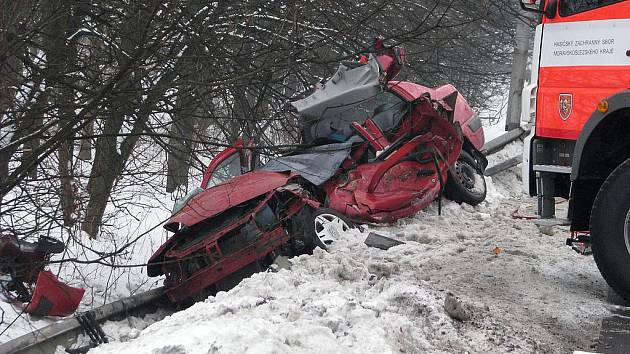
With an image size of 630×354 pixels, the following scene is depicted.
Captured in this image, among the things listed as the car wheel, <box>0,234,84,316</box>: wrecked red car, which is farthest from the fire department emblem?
<box>0,234,84,316</box>: wrecked red car

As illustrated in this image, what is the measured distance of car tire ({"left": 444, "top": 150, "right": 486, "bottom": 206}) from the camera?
→ 10156 millimetres

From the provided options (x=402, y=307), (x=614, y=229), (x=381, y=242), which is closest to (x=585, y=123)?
(x=614, y=229)

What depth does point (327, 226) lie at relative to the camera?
26.4ft

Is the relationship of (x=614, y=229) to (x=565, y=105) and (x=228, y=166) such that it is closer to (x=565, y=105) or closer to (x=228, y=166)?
(x=565, y=105)

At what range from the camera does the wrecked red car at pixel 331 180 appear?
755 cm

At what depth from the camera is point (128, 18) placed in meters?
7.92

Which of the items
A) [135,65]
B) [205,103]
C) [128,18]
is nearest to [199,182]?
[205,103]

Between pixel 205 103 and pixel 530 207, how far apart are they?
210 inches

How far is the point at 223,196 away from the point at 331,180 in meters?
1.63

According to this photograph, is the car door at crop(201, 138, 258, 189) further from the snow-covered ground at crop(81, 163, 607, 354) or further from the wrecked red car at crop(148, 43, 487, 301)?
the snow-covered ground at crop(81, 163, 607, 354)

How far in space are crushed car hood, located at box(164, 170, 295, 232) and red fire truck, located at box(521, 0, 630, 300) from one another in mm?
2624

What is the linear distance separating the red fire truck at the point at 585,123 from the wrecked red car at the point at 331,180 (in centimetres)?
235

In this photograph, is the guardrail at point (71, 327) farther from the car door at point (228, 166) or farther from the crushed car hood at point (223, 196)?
the car door at point (228, 166)

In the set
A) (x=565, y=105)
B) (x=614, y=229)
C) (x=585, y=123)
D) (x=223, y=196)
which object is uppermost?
(x=565, y=105)
